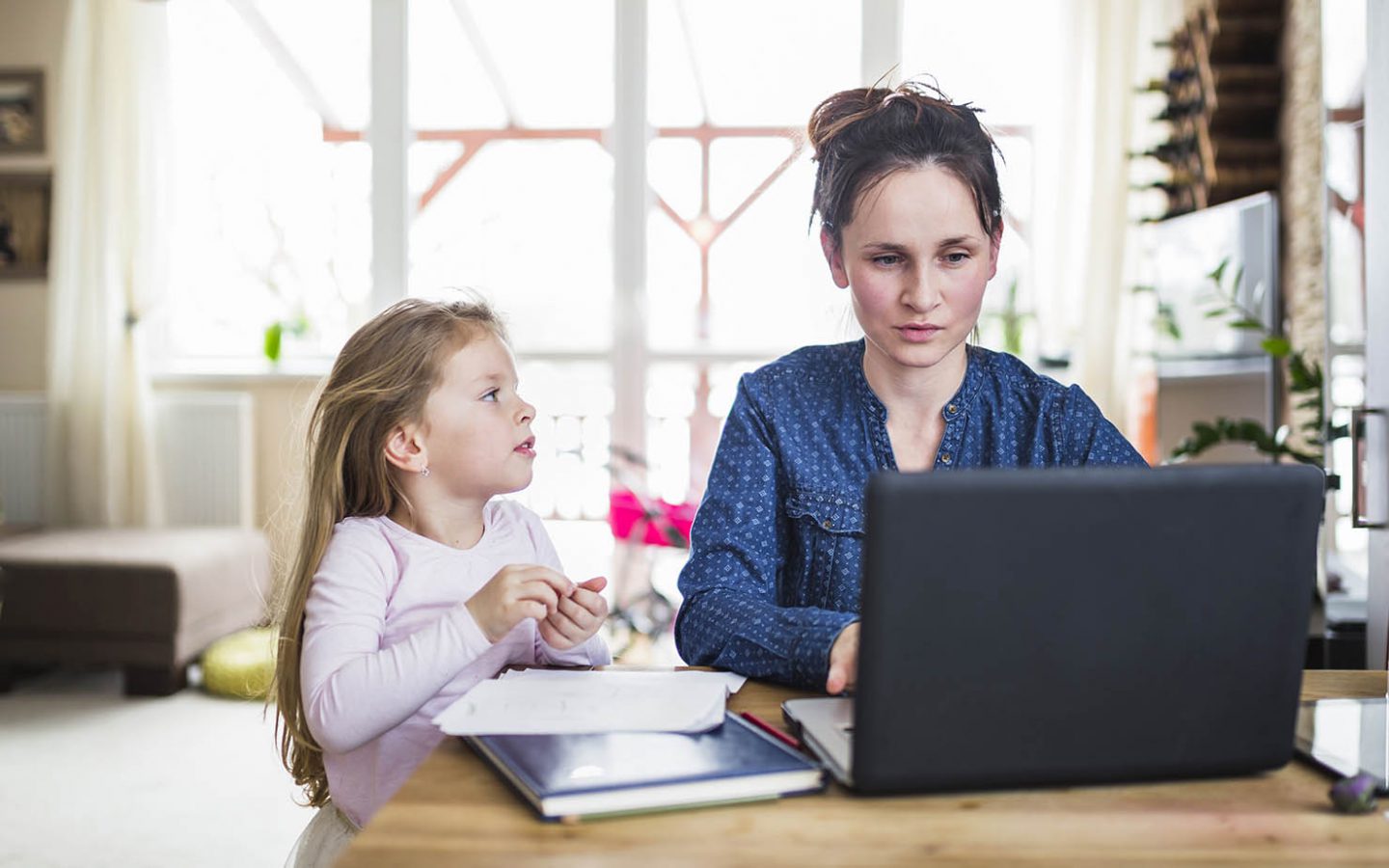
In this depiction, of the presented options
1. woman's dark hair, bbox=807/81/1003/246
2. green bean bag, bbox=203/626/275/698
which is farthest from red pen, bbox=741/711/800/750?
green bean bag, bbox=203/626/275/698

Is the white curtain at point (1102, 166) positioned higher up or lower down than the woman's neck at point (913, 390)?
higher up

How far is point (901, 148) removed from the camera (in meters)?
1.31

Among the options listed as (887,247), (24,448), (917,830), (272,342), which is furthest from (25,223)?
(917,830)

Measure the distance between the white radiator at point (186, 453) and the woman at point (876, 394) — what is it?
3.61 metres

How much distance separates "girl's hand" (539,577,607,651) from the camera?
1.16 meters

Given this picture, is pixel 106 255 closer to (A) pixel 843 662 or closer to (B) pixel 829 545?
(B) pixel 829 545

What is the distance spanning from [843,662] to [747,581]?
28 centimetres

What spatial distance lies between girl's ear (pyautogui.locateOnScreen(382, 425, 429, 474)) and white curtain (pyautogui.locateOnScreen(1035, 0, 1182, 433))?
10.3 feet

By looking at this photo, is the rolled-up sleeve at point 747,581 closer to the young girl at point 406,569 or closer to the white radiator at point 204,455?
the young girl at point 406,569

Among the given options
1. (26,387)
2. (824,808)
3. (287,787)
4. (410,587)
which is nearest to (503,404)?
(410,587)

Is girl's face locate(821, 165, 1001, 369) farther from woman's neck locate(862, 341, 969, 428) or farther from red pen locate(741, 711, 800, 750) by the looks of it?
→ red pen locate(741, 711, 800, 750)

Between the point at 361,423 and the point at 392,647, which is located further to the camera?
the point at 361,423

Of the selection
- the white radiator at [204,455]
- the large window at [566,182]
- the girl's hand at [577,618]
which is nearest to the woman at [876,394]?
the girl's hand at [577,618]

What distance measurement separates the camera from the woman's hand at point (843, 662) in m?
1.00
